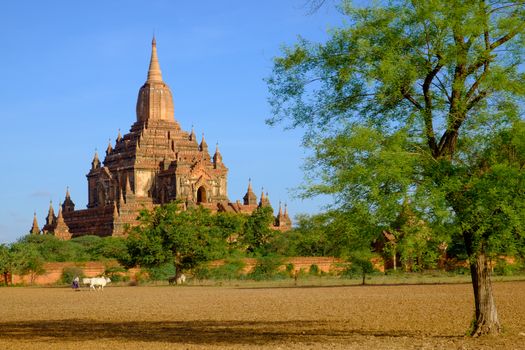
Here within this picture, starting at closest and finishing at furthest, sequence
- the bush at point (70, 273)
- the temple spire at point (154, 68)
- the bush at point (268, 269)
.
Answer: the bush at point (70, 273) < the bush at point (268, 269) < the temple spire at point (154, 68)

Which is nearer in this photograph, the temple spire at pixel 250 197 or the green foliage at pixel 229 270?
the green foliage at pixel 229 270

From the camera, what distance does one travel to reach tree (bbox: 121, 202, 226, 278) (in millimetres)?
46438

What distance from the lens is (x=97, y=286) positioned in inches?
1767

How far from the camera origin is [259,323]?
64.6 feet

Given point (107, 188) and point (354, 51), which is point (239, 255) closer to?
point (107, 188)

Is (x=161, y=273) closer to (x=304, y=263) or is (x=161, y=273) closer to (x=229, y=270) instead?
(x=229, y=270)

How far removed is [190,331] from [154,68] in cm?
6798

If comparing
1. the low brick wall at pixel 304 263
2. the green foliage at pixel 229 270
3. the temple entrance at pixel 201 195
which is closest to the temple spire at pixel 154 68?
the temple entrance at pixel 201 195

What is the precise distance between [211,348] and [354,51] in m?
5.97

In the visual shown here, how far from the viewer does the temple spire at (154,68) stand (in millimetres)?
83062

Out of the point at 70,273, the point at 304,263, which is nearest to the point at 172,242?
the point at 70,273

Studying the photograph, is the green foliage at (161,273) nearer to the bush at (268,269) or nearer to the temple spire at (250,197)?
the bush at (268,269)

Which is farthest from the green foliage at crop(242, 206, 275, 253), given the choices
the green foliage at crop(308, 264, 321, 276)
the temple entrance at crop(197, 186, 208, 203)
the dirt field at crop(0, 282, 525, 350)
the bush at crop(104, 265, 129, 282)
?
the dirt field at crop(0, 282, 525, 350)

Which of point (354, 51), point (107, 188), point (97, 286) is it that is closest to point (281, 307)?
point (354, 51)
